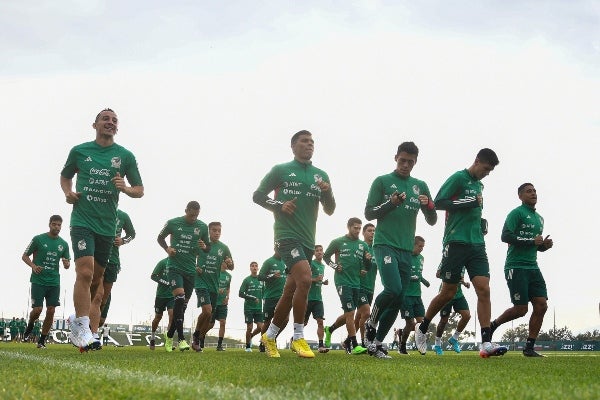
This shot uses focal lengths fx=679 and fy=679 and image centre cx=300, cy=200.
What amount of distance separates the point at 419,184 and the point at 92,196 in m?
4.18

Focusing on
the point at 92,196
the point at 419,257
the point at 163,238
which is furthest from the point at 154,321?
the point at 92,196

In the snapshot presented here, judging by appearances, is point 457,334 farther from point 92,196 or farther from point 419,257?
point 92,196

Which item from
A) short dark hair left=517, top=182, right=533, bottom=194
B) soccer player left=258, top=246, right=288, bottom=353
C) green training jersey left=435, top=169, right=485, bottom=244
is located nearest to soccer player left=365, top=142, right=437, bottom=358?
green training jersey left=435, top=169, right=485, bottom=244

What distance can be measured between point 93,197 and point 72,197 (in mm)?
235

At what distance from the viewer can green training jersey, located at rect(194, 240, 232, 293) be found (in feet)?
48.9

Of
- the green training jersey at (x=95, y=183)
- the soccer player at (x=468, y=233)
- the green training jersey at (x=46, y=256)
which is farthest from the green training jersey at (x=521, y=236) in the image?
the green training jersey at (x=46, y=256)

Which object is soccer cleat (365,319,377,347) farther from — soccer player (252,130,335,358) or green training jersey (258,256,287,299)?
green training jersey (258,256,287,299)

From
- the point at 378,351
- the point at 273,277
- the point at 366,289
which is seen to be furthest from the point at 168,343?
the point at 378,351

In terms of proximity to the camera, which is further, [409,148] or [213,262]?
[213,262]

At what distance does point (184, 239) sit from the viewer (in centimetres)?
1239

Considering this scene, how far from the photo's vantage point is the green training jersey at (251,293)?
19766 mm

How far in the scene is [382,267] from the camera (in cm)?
852

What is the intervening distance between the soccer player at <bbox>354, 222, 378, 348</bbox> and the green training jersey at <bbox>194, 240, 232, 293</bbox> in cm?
312

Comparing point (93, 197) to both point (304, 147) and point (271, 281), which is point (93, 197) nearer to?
point (304, 147)
